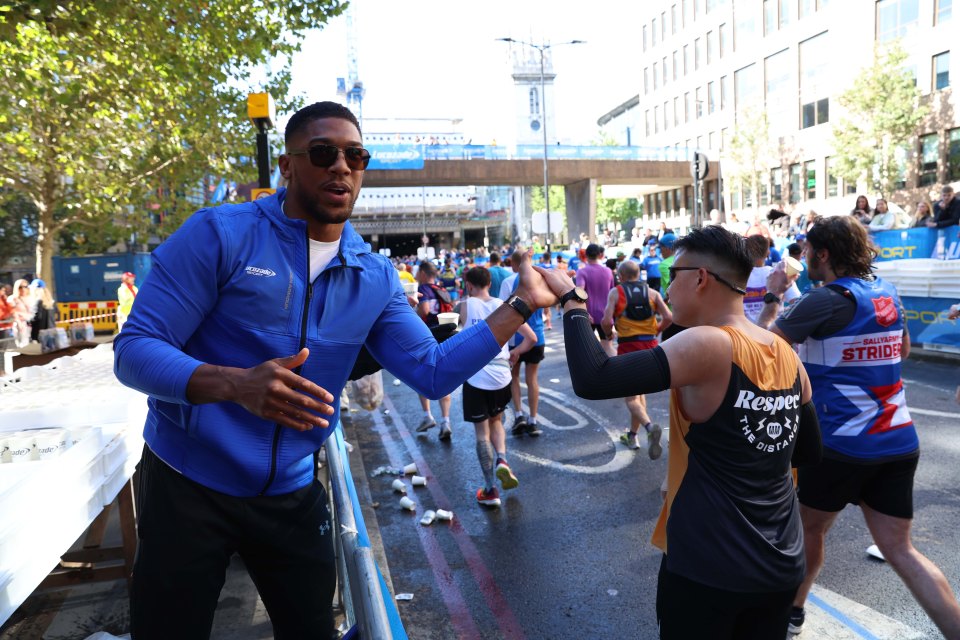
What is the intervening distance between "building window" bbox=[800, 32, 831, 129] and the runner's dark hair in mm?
42375

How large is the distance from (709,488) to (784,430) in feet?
1.05

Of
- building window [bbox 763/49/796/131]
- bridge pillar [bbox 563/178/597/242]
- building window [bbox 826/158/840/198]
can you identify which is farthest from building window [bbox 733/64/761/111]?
bridge pillar [bbox 563/178/597/242]

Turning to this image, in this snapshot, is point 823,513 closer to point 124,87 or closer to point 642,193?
point 124,87

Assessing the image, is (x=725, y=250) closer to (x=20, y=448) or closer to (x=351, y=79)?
(x=20, y=448)

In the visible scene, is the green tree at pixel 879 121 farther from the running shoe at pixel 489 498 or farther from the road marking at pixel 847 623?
the road marking at pixel 847 623

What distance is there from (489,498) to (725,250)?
13.0ft

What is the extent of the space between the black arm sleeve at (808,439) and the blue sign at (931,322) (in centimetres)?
919

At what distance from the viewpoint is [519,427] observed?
25.5 ft

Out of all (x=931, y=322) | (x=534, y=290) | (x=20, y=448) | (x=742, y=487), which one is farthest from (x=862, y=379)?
(x=931, y=322)

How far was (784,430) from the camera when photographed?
7.24 ft

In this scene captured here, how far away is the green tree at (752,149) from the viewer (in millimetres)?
43406

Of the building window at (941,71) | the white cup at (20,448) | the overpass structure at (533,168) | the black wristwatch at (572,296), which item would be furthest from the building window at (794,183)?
the white cup at (20,448)

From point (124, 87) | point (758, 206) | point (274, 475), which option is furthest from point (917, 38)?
point (274, 475)

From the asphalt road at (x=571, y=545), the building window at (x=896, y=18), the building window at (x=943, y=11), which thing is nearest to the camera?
the asphalt road at (x=571, y=545)
